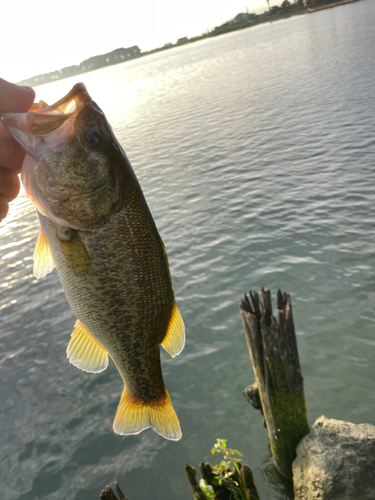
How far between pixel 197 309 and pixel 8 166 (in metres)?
7.38

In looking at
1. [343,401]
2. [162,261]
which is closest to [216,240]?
[343,401]

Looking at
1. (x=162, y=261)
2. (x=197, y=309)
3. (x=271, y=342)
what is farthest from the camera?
(x=197, y=309)

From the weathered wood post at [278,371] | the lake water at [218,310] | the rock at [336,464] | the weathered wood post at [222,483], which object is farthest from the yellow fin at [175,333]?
the lake water at [218,310]

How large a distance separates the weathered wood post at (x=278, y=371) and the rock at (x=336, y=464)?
297mm

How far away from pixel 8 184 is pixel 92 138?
0.76 metres

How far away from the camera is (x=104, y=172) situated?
96.7 inches

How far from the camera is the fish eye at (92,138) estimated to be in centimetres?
239

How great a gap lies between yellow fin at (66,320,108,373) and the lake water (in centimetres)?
430

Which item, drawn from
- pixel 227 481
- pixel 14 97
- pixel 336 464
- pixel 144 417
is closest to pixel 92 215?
A: pixel 14 97

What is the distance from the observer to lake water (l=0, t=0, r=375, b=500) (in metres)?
6.74

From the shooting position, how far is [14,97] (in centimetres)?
234

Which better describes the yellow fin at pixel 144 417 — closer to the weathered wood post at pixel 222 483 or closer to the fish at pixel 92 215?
the fish at pixel 92 215

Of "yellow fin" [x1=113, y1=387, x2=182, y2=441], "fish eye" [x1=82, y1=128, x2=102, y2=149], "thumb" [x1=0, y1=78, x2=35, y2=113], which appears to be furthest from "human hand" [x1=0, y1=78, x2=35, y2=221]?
"yellow fin" [x1=113, y1=387, x2=182, y2=441]

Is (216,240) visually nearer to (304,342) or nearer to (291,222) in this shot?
(291,222)
